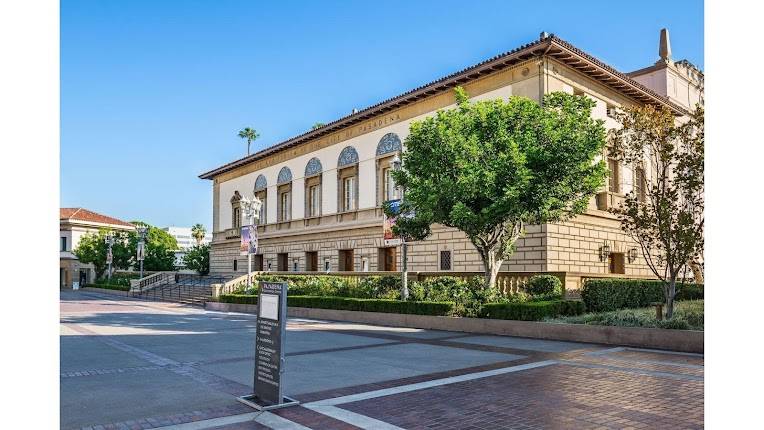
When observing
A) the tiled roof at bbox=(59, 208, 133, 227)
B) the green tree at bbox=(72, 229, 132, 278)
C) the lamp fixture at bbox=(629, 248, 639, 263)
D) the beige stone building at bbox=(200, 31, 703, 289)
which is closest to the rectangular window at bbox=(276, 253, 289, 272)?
the beige stone building at bbox=(200, 31, 703, 289)

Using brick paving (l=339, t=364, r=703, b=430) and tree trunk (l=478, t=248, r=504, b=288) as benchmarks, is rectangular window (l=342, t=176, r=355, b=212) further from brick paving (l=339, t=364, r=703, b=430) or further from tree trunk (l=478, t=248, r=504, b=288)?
brick paving (l=339, t=364, r=703, b=430)

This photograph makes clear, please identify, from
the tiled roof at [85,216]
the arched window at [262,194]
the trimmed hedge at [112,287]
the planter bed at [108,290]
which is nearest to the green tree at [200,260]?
the trimmed hedge at [112,287]

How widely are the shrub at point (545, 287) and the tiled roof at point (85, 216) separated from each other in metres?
76.0

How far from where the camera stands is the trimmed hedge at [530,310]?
17.2m

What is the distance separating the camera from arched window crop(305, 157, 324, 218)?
129 ft

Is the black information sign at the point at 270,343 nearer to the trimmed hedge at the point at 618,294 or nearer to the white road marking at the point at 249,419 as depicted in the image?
the white road marking at the point at 249,419

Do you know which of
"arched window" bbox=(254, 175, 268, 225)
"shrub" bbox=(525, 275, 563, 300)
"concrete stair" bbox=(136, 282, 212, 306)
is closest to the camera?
"shrub" bbox=(525, 275, 563, 300)

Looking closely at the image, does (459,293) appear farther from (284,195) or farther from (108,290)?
(108,290)

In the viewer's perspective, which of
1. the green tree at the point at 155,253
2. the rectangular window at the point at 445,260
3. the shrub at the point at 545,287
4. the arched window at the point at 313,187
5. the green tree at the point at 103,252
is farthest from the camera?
the green tree at the point at 103,252

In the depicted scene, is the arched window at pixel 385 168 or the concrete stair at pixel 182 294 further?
the concrete stair at pixel 182 294

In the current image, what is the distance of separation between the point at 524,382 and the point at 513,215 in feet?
Result: 36.2

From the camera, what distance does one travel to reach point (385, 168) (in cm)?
3328

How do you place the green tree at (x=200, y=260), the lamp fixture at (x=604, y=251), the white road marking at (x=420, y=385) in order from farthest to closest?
the green tree at (x=200, y=260) → the lamp fixture at (x=604, y=251) → the white road marking at (x=420, y=385)
